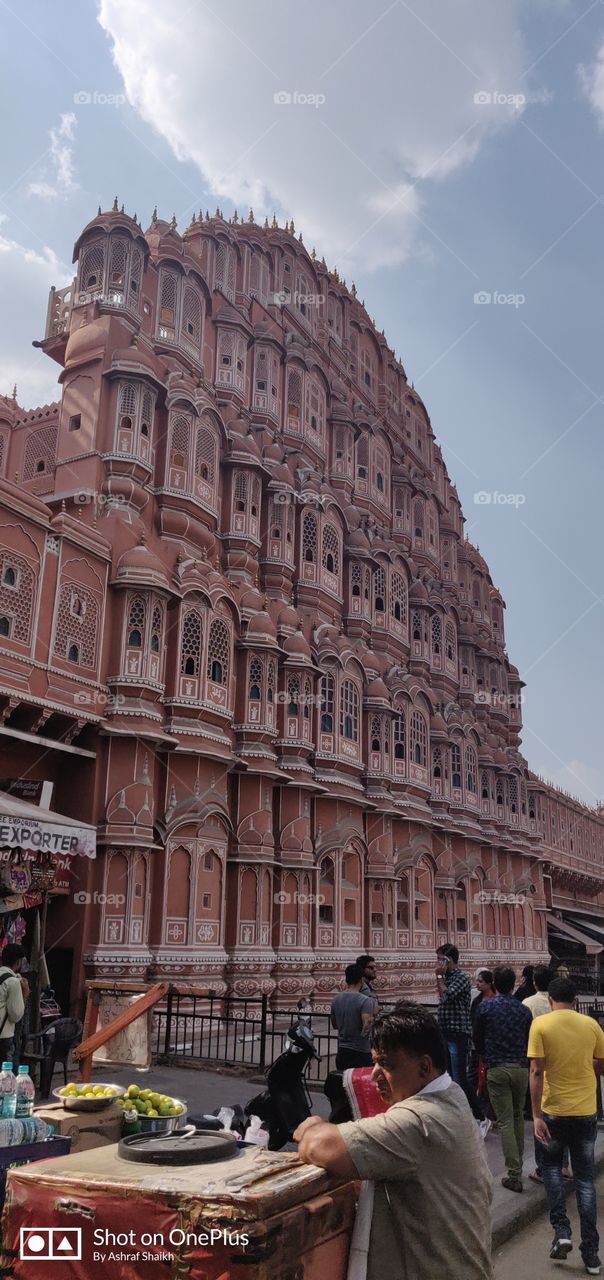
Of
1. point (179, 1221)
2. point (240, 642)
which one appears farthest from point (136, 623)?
point (179, 1221)

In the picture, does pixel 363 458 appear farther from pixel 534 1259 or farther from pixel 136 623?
pixel 534 1259

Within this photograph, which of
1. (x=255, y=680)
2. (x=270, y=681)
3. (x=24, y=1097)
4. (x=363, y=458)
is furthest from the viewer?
(x=363, y=458)

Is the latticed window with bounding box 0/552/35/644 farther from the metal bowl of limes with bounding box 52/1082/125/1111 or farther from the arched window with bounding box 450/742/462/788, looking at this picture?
the arched window with bounding box 450/742/462/788

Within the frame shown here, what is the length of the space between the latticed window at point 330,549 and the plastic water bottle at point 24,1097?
2216cm

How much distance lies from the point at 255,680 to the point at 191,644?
8.35ft

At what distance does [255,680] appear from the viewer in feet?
68.9

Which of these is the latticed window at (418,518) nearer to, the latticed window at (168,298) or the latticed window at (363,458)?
the latticed window at (363,458)

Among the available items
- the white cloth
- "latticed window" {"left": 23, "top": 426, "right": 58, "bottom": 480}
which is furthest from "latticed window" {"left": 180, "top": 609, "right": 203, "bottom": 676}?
the white cloth

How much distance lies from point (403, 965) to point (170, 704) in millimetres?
11518

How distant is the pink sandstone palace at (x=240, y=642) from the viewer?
16.3 metres

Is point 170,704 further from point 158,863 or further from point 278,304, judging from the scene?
point 278,304

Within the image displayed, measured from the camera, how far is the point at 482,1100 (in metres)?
9.80

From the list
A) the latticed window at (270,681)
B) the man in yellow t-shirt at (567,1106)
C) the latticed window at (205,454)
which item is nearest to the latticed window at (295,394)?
the latticed window at (205,454)

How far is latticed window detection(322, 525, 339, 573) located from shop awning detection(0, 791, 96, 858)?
1527 cm
